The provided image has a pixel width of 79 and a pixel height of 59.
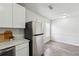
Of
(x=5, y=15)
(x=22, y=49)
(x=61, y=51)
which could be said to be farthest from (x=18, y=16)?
(x=61, y=51)

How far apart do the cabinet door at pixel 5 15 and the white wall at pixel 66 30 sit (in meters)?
4.46

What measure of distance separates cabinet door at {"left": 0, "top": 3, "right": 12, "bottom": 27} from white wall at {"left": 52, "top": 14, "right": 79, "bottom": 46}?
446 cm

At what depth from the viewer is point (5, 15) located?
6.18ft

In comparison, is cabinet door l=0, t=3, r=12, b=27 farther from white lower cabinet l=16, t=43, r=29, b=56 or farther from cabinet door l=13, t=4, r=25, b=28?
white lower cabinet l=16, t=43, r=29, b=56

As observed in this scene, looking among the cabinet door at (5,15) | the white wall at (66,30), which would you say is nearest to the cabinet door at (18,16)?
the cabinet door at (5,15)

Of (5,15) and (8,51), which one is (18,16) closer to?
(5,15)

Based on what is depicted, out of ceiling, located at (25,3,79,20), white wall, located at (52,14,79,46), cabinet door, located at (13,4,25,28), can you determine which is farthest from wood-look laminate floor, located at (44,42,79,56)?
ceiling, located at (25,3,79,20)

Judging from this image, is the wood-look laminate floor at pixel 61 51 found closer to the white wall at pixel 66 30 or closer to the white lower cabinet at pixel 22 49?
the white wall at pixel 66 30

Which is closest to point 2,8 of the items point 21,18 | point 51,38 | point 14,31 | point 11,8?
point 11,8

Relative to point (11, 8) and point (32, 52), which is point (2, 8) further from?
point (32, 52)

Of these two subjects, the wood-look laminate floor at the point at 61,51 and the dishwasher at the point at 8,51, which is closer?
the dishwasher at the point at 8,51

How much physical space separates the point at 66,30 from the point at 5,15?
481 centimetres

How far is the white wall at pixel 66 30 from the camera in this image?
198 inches

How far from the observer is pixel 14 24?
215cm
